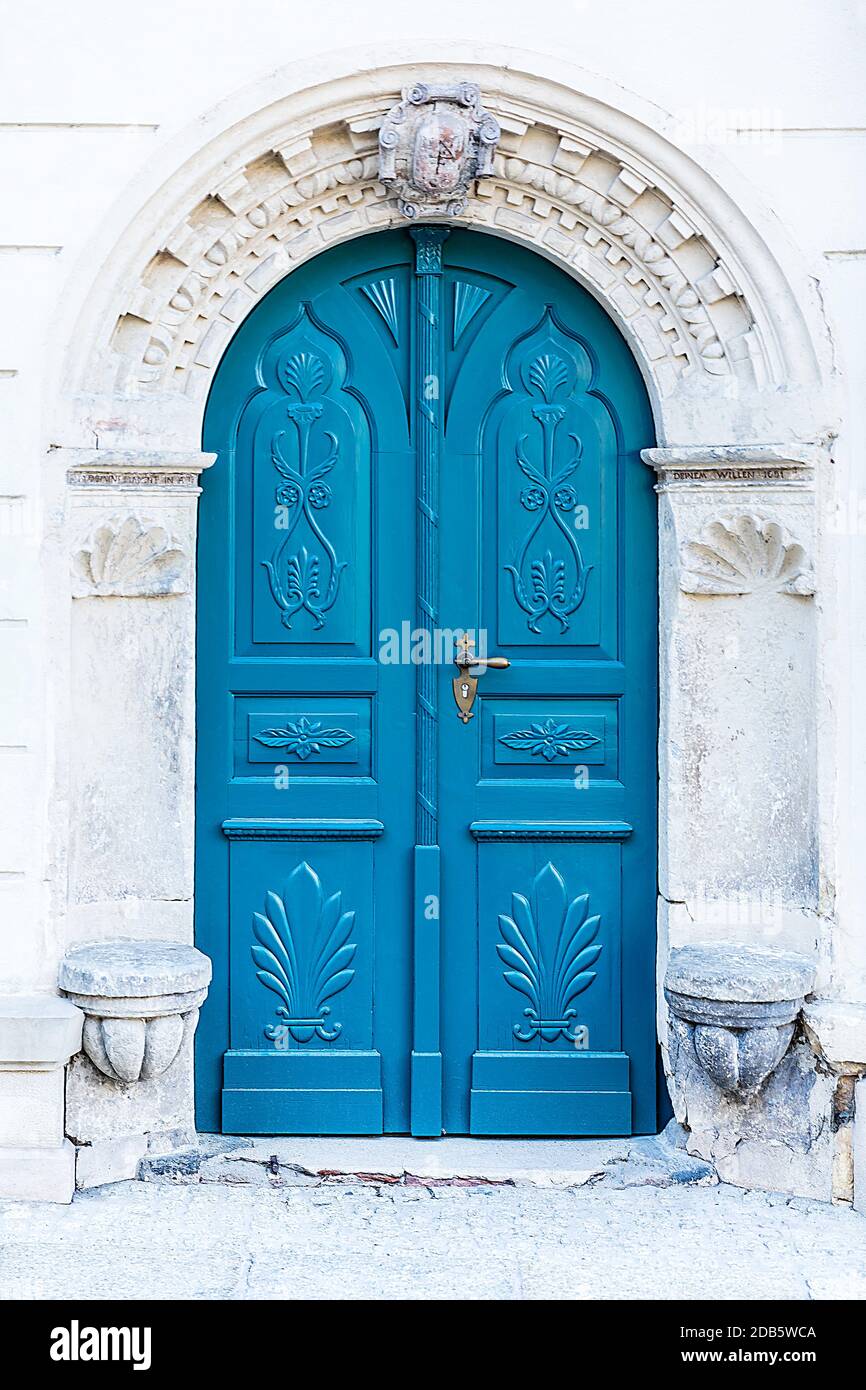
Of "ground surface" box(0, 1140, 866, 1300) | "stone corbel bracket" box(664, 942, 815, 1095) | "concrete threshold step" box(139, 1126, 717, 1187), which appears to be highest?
"stone corbel bracket" box(664, 942, 815, 1095)

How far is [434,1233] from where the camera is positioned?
3.75m

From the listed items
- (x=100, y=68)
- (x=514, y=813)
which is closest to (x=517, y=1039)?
(x=514, y=813)

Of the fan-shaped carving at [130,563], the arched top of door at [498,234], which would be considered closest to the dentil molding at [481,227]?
the arched top of door at [498,234]

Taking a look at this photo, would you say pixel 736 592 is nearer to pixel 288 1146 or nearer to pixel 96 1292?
pixel 288 1146

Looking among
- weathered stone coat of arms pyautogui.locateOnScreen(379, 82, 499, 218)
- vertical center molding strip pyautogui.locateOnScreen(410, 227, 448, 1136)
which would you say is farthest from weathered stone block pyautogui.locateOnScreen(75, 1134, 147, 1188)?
weathered stone coat of arms pyautogui.locateOnScreen(379, 82, 499, 218)

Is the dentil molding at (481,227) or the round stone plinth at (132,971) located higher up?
the dentil molding at (481,227)

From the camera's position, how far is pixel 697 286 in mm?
4051

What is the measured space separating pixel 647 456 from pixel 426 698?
897 mm

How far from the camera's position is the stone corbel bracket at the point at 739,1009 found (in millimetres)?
3873

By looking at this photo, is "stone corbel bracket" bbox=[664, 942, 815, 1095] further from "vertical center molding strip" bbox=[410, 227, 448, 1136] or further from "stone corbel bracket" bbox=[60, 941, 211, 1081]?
"stone corbel bracket" bbox=[60, 941, 211, 1081]

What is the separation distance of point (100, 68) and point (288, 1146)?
2.93 m

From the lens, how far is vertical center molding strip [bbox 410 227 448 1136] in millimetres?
4203

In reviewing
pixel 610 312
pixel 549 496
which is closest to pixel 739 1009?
pixel 549 496

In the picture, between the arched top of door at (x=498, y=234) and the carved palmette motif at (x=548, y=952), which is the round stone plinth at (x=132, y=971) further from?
the arched top of door at (x=498, y=234)
